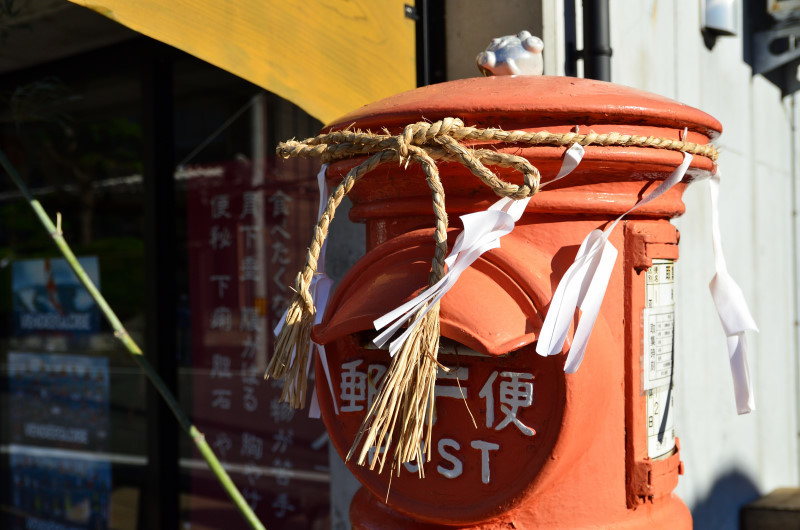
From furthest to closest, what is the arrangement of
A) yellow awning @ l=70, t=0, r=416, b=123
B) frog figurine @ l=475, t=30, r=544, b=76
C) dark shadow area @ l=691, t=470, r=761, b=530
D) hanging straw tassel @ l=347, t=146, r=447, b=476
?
dark shadow area @ l=691, t=470, r=761, b=530 < yellow awning @ l=70, t=0, r=416, b=123 < frog figurine @ l=475, t=30, r=544, b=76 < hanging straw tassel @ l=347, t=146, r=447, b=476

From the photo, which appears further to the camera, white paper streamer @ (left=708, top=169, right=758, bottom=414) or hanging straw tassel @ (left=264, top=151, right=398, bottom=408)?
white paper streamer @ (left=708, top=169, right=758, bottom=414)

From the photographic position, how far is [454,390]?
1.37 meters

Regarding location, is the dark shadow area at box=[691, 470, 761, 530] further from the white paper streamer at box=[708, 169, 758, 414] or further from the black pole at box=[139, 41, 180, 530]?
the black pole at box=[139, 41, 180, 530]

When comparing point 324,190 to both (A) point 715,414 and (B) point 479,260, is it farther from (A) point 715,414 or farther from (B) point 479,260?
(A) point 715,414

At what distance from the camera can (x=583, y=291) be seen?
133 centimetres

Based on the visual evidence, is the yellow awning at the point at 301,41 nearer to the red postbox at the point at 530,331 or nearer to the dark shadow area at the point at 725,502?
the red postbox at the point at 530,331

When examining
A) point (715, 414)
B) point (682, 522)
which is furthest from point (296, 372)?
point (715, 414)

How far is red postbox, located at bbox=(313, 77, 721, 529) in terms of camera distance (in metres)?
1.31

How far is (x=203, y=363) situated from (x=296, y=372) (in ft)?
7.16

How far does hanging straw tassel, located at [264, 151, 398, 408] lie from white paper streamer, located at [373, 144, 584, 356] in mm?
175

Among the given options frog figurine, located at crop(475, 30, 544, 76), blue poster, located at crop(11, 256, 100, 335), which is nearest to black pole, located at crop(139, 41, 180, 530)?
blue poster, located at crop(11, 256, 100, 335)

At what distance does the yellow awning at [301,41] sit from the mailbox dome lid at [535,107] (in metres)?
0.77

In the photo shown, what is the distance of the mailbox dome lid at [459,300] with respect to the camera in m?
1.26

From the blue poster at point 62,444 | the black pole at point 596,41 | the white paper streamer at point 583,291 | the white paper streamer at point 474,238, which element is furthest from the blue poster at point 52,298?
the white paper streamer at point 583,291
